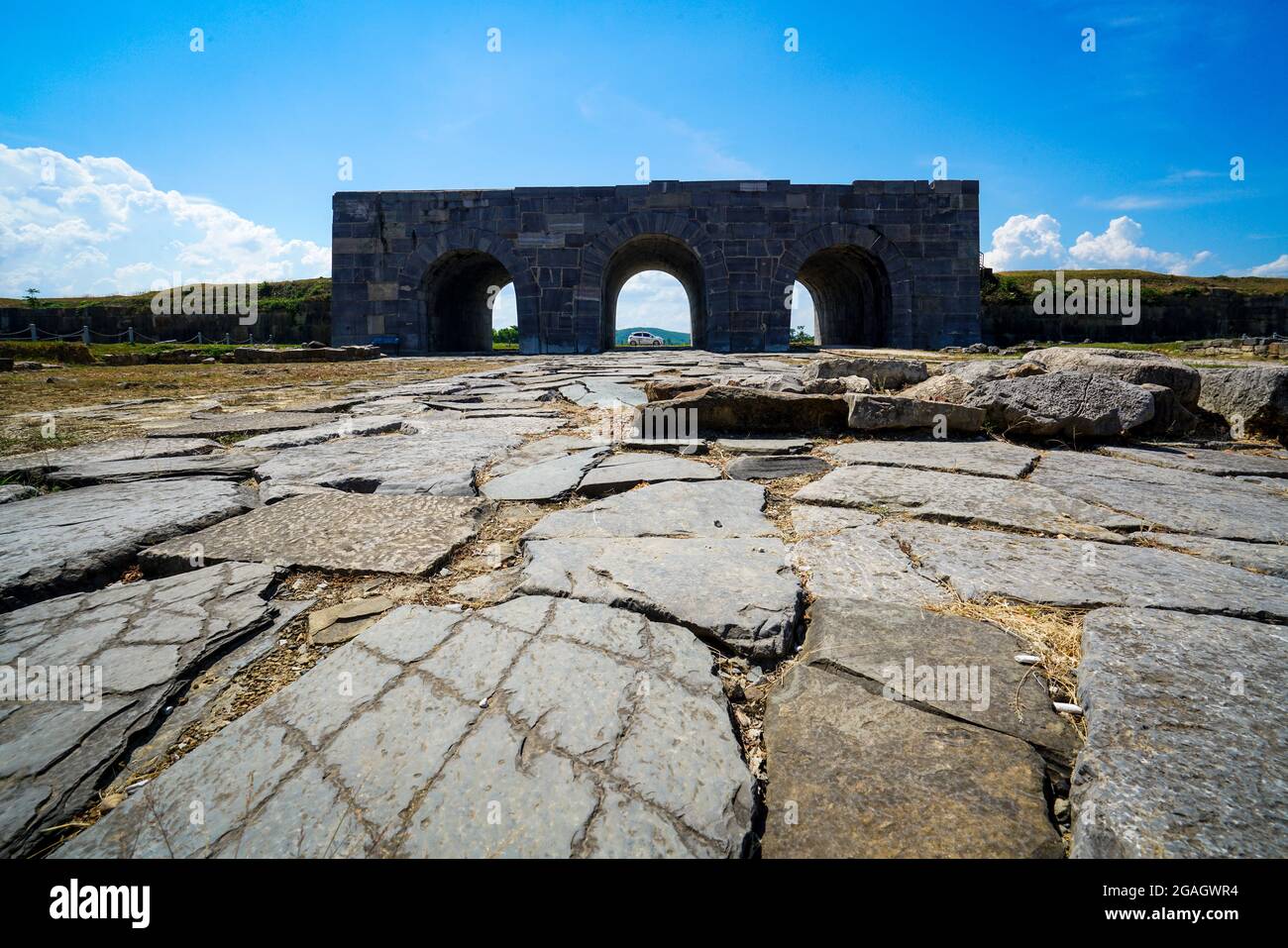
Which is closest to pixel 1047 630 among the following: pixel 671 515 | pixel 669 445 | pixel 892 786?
pixel 892 786

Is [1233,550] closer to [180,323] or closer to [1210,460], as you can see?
[1210,460]

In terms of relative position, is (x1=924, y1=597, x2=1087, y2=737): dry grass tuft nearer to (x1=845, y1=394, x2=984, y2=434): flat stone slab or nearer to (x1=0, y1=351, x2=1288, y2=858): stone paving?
(x1=0, y1=351, x2=1288, y2=858): stone paving

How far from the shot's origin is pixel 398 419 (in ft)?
13.0

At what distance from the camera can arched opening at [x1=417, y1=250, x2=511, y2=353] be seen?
1486cm

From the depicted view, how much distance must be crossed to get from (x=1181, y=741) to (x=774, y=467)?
1.93 metres

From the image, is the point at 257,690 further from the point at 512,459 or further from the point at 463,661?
the point at 512,459

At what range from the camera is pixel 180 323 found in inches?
776

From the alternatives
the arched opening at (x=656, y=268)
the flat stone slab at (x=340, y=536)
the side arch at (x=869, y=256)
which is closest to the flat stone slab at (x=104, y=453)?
the flat stone slab at (x=340, y=536)

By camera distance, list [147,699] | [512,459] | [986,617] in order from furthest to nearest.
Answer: [512,459] → [986,617] → [147,699]

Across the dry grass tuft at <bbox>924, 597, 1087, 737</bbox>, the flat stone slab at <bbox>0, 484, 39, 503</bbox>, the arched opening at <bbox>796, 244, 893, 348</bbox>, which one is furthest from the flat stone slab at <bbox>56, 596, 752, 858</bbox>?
the arched opening at <bbox>796, 244, 893, 348</bbox>

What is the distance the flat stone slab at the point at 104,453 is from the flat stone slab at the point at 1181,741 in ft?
12.2
